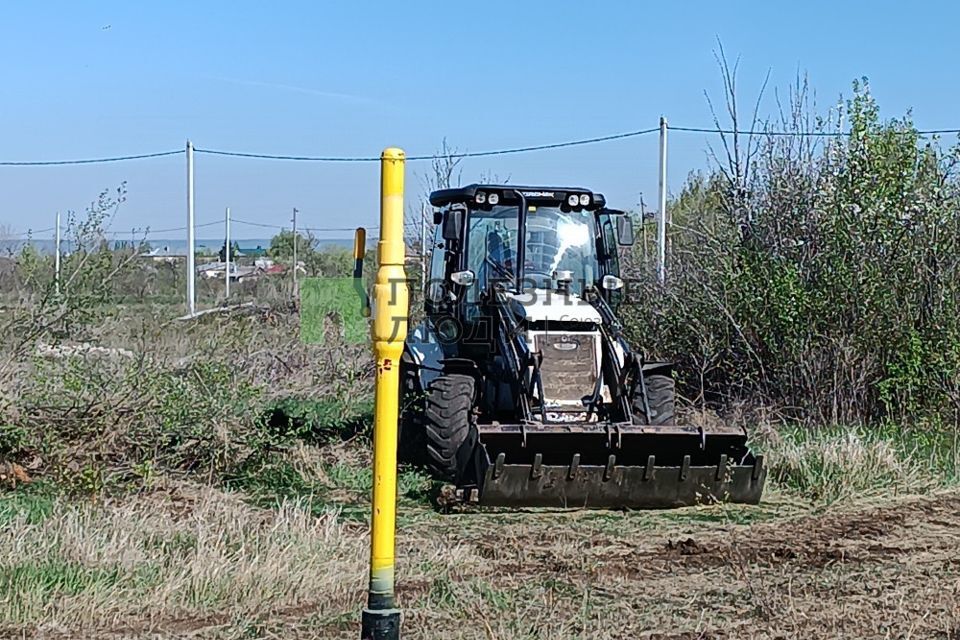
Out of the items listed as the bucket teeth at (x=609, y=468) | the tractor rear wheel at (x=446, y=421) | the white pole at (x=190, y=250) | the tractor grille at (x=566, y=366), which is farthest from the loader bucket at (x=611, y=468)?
the white pole at (x=190, y=250)

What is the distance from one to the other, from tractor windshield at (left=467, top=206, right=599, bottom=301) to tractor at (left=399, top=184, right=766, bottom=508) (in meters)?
0.01

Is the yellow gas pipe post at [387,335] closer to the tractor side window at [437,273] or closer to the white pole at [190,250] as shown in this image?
the tractor side window at [437,273]

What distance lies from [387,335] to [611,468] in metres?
4.34

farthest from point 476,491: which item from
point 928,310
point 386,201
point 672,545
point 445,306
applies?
point 928,310

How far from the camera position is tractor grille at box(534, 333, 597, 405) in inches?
375

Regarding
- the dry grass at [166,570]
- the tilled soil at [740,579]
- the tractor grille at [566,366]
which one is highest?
the tractor grille at [566,366]

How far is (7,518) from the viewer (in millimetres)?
7223

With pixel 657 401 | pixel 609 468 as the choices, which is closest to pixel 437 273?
pixel 657 401

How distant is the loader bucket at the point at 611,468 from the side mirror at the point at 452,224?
1.88m

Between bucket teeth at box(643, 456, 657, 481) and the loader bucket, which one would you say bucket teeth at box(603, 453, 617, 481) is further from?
bucket teeth at box(643, 456, 657, 481)

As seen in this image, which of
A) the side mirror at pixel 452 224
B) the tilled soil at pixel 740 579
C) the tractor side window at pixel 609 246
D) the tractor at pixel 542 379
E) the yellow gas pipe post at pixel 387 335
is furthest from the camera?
the tractor side window at pixel 609 246

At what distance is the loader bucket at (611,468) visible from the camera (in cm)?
839

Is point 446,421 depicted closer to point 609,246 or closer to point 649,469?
point 649,469

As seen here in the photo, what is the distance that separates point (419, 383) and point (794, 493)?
10.2 feet
